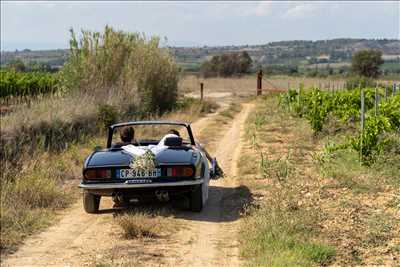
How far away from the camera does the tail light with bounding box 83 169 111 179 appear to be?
30.5ft

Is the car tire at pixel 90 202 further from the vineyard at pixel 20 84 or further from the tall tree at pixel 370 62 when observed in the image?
the tall tree at pixel 370 62

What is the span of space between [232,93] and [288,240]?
4059 centimetres

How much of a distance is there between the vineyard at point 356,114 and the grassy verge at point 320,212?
345mm

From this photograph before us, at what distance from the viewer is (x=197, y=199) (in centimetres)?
954

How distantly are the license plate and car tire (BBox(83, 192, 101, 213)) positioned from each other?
25.7 inches

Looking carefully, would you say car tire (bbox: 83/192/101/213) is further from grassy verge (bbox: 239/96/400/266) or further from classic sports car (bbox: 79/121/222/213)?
grassy verge (bbox: 239/96/400/266)

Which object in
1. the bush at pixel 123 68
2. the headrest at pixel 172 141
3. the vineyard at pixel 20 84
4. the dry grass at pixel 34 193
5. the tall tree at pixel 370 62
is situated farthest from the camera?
the tall tree at pixel 370 62

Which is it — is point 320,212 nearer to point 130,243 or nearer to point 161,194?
point 161,194

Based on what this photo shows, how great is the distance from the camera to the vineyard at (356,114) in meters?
12.1

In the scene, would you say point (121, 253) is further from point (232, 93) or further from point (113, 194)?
point (232, 93)

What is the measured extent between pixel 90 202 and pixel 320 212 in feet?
10.7

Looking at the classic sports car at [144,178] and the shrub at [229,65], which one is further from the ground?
the classic sports car at [144,178]

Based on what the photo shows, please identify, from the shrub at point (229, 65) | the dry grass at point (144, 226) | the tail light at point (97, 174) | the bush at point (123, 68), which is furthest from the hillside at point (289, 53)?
the dry grass at point (144, 226)

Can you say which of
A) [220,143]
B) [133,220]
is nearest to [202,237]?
[133,220]
